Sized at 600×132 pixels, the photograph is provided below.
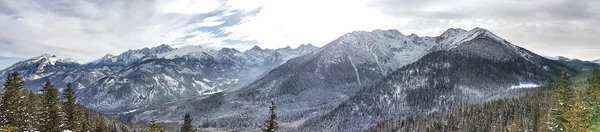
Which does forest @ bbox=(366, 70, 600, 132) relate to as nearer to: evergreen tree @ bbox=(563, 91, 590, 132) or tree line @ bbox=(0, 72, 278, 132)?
evergreen tree @ bbox=(563, 91, 590, 132)

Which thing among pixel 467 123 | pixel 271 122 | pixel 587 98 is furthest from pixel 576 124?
pixel 467 123

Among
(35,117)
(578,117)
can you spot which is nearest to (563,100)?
(578,117)

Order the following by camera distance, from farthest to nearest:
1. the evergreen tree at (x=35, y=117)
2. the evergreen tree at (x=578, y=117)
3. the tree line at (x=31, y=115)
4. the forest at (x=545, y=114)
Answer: the evergreen tree at (x=35, y=117)
the tree line at (x=31, y=115)
the forest at (x=545, y=114)
the evergreen tree at (x=578, y=117)

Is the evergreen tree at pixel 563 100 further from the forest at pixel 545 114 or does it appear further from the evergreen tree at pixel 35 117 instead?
the evergreen tree at pixel 35 117

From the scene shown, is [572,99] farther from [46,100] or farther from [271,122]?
[46,100]

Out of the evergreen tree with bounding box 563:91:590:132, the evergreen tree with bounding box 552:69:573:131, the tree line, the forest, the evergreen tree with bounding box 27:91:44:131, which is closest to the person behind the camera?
the evergreen tree with bounding box 563:91:590:132

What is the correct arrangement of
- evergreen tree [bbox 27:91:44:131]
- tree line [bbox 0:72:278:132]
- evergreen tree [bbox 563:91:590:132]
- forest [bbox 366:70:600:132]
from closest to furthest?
evergreen tree [bbox 563:91:590:132], forest [bbox 366:70:600:132], tree line [bbox 0:72:278:132], evergreen tree [bbox 27:91:44:131]

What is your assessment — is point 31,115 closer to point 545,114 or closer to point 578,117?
point 578,117

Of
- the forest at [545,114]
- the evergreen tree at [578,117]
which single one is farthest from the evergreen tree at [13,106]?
the forest at [545,114]

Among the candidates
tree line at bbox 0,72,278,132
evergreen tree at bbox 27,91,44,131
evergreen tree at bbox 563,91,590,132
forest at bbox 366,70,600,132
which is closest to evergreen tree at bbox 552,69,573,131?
forest at bbox 366,70,600,132
